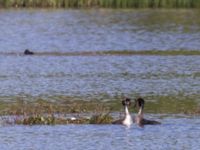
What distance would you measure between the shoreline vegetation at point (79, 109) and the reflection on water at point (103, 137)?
0.83 ft

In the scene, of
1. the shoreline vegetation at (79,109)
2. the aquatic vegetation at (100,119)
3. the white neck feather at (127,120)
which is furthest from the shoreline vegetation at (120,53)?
the white neck feather at (127,120)

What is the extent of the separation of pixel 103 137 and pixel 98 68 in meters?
12.0

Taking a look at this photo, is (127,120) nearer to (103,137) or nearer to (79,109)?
(103,137)

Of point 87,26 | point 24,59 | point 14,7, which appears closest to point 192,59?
point 24,59

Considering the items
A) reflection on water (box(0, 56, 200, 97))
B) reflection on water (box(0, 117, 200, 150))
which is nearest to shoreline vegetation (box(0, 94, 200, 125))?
reflection on water (box(0, 117, 200, 150))

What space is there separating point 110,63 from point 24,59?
3047 mm

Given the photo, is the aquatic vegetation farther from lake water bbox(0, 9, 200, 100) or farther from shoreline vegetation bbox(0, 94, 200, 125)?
lake water bbox(0, 9, 200, 100)

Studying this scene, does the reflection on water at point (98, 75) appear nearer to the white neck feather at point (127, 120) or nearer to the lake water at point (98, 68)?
the lake water at point (98, 68)

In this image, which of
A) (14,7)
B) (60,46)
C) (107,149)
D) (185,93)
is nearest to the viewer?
(107,149)

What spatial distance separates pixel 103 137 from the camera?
18469 millimetres

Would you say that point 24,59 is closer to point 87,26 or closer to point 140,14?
point 87,26

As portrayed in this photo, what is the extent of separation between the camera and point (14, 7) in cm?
5116

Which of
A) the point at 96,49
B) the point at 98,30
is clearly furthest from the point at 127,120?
the point at 98,30

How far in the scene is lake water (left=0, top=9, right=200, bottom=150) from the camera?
1847cm
